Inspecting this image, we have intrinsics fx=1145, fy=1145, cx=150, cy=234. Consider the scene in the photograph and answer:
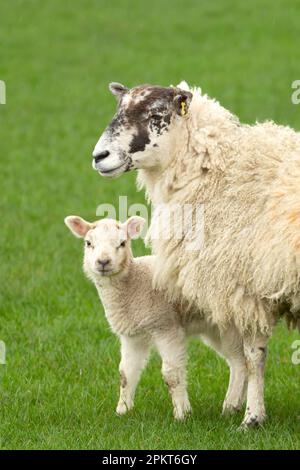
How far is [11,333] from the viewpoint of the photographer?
8555mm

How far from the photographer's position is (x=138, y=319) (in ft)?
22.2

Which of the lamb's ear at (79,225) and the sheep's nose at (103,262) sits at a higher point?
the lamb's ear at (79,225)

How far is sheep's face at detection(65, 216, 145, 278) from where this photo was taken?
6.67 m

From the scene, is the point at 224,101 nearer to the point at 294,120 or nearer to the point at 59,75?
the point at 294,120

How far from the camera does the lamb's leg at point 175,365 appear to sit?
671cm

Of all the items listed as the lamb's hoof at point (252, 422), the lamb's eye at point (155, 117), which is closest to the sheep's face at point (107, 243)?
the lamb's eye at point (155, 117)

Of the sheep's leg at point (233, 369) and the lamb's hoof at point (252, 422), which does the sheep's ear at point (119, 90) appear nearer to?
the sheep's leg at point (233, 369)

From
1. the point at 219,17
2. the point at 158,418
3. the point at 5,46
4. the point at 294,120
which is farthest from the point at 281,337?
the point at 219,17

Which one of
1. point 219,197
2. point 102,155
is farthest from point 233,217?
point 102,155

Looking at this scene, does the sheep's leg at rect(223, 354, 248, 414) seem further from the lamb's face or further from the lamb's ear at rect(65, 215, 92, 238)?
the lamb's ear at rect(65, 215, 92, 238)

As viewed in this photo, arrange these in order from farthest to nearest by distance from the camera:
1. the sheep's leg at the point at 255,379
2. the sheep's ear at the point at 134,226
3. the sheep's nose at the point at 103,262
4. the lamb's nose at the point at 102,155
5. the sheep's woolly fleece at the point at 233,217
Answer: the sheep's ear at the point at 134,226 < the sheep's nose at the point at 103,262 < the sheep's leg at the point at 255,379 < the lamb's nose at the point at 102,155 < the sheep's woolly fleece at the point at 233,217

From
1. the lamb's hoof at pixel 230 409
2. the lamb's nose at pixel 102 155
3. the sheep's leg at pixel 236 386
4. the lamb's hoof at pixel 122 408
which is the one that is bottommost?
the lamb's hoof at pixel 230 409

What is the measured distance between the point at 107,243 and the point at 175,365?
82 centimetres
